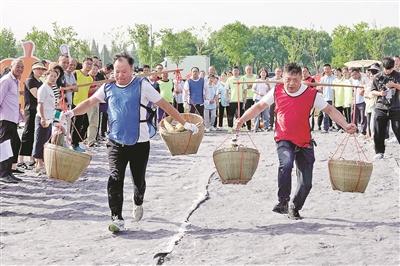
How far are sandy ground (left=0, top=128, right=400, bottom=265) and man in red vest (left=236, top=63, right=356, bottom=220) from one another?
367 mm

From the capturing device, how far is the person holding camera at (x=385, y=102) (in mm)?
10766

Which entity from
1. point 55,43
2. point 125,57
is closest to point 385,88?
point 125,57

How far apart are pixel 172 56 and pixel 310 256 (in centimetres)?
5936

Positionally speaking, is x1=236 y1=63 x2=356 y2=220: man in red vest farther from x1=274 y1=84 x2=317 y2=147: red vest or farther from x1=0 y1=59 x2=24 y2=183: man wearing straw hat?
x1=0 y1=59 x2=24 y2=183: man wearing straw hat

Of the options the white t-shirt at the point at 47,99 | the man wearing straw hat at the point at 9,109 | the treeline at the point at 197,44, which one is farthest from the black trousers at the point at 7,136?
the treeline at the point at 197,44

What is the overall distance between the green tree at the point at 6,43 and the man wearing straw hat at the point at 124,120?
56.0 meters

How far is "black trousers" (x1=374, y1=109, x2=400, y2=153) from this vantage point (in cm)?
1091

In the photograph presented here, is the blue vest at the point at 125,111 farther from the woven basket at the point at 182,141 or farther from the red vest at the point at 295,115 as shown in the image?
the woven basket at the point at 182,141

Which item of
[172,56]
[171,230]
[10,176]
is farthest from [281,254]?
[172,56]

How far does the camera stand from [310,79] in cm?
1448

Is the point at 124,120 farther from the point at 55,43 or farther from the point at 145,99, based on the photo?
the point at 55,43

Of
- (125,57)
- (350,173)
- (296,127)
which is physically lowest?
(350,173)

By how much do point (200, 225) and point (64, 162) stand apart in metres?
1.54

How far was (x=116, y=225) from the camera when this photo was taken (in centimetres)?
605
